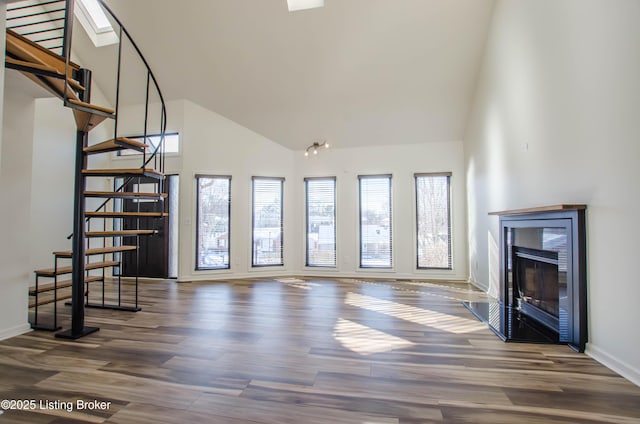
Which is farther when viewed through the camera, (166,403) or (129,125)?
(129,125)

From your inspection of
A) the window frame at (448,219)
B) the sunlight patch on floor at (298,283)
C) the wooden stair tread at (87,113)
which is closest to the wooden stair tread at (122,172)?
the wooden stair tread at (87,113)

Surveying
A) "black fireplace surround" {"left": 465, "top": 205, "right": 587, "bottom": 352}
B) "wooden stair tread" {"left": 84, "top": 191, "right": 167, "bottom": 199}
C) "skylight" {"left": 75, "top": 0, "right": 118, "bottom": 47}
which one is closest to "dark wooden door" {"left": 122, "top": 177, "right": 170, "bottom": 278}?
"skylight" {"left": 75, "top": 0, "right": 118, "bottom": 47}

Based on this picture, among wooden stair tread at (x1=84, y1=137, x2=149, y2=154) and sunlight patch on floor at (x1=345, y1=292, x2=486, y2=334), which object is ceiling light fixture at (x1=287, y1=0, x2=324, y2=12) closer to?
wooden stair tread at (x1=84, y1=137, x2=149, y2=154)

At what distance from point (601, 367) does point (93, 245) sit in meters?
7.51

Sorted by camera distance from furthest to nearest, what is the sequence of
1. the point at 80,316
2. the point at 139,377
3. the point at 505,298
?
1. the point at 505,298
2. the point at 80,316
3. the point at 139,377

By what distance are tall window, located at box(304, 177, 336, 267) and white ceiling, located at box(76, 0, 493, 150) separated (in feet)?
3.20

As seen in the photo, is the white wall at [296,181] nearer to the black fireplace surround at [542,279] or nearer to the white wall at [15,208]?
the black fireplace surround at [542,279]

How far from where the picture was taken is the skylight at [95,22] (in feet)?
16.2

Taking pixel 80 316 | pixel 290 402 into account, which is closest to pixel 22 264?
pixel 80 316

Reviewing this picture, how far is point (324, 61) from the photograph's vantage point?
4770 mm

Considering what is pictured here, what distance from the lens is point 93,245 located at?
5.87 metres

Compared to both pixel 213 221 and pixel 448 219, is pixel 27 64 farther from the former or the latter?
pixel 448 219

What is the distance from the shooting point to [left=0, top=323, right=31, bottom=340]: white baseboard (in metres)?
2.75

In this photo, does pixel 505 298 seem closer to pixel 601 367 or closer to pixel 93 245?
pixel 601 367
